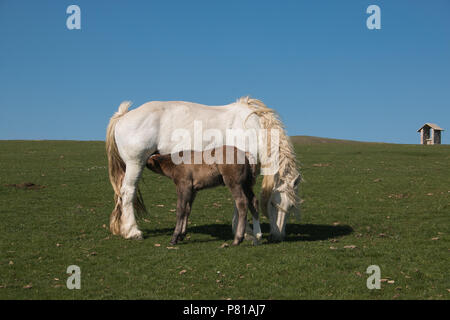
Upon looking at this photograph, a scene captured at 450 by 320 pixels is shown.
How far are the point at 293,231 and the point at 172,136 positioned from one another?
4.90 meters

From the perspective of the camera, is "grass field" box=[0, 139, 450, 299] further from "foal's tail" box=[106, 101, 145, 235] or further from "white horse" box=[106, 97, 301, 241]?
"white horse" box=[106, 97, 301, 241]

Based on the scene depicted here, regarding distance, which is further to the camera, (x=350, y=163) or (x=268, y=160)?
(x=350, y=163)

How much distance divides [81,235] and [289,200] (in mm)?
6427

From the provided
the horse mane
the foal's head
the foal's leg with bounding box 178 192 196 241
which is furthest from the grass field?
the foal's head

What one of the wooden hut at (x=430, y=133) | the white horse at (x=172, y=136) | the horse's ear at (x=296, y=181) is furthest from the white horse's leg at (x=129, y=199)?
the wooden hut at (x=430, y=133)

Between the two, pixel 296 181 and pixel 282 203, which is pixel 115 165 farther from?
pixel 296 181


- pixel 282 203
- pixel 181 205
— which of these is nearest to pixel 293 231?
pixel 282 203

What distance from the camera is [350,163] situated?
32.2 m

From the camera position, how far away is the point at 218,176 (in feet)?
36.1

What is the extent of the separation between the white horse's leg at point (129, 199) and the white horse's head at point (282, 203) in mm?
3890

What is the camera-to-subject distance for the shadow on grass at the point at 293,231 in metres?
12.8

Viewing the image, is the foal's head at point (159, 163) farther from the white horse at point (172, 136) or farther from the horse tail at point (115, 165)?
the horse tail at point (115, 165)
